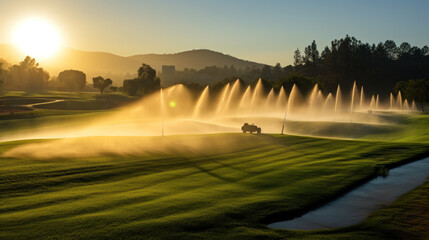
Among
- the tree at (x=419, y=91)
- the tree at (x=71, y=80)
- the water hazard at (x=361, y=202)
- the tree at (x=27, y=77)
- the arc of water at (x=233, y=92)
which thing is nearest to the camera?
the water hazard at (x=361, y=202)

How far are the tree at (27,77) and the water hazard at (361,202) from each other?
175m

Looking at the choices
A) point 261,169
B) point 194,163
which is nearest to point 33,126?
point 194,163

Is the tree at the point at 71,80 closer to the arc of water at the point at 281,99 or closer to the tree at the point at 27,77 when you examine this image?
the tree at the point at 27,77

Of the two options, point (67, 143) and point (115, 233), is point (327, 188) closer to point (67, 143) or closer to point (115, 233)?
point (115, 233)

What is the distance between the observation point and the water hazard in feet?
54.4

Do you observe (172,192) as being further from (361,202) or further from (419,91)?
(419,91)

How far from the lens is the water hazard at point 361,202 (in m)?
16.6

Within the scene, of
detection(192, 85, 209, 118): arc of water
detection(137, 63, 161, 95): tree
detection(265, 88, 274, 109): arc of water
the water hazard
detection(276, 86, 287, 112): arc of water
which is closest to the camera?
the water hazard

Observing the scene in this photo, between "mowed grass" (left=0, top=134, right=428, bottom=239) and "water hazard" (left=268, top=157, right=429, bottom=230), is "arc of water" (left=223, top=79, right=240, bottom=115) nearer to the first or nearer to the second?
"mowed grass" (left=0, top=134, right=428, bottom=239)

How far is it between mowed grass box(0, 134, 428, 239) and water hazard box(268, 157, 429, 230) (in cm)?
70

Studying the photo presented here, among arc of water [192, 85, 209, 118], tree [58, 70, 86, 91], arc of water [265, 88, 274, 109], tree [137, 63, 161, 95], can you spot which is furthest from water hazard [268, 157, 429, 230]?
tree [58, 70, 86, 91]

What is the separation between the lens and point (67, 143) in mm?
32375

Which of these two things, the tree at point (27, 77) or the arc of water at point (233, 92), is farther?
the tree at point (27, 77)

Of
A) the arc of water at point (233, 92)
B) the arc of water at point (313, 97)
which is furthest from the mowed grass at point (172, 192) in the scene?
the arc of water at point (313, 97)
